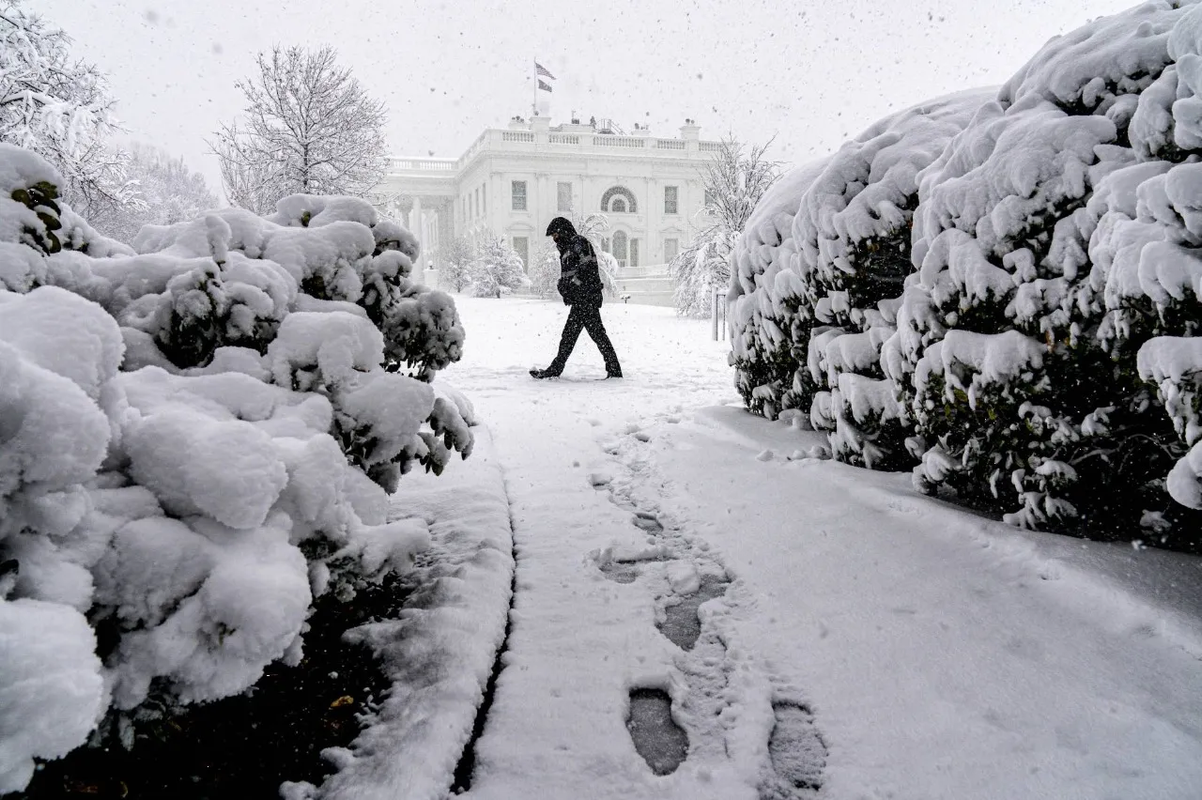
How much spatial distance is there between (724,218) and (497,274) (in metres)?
14.3

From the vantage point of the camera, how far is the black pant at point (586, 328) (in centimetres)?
809

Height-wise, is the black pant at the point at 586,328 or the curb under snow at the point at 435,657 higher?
the black pant at the point at 586,328

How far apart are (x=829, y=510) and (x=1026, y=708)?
1599 mm

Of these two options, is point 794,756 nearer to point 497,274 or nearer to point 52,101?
point 52,101

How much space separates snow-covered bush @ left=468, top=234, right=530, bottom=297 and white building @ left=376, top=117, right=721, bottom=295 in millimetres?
15506

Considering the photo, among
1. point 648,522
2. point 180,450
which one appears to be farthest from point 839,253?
point 180,450

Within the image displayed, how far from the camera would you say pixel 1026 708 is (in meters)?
1.89

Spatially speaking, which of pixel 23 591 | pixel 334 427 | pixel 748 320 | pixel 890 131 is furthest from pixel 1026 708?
pixel 748 320

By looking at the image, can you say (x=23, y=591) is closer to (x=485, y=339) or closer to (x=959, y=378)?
(x=959, y=378)

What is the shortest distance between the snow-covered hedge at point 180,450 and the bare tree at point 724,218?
60.2ft

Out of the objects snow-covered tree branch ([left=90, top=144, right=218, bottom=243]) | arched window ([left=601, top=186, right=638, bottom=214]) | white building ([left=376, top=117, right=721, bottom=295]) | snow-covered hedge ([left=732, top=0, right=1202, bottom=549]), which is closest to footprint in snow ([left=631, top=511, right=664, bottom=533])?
snow-covered hedge ([left=732, top=0, right=1202, bottom=549])

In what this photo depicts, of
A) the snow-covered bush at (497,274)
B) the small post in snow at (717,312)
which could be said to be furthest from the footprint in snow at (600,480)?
the snow-covered bush at (497,274)

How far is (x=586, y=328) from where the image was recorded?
837 cm

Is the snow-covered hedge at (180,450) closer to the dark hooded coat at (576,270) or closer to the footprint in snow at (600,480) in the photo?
the footprint in snow at (600,480)
